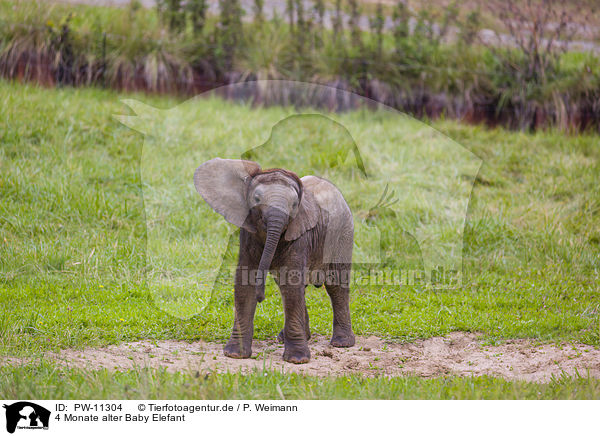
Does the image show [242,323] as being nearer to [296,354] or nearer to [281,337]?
[296,354]

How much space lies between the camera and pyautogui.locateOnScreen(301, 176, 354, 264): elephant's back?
21.7 ft

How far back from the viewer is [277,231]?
5676mm

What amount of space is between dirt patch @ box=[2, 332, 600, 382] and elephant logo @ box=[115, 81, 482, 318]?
119 centimetres

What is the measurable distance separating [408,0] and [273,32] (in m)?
3.62

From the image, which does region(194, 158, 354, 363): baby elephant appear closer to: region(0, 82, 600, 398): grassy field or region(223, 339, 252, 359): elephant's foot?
region(223, 339, 252, 359): elephant's foot

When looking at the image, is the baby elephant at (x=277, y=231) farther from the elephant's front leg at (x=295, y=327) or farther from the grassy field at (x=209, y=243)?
the grassy field at (x=209, y=243)

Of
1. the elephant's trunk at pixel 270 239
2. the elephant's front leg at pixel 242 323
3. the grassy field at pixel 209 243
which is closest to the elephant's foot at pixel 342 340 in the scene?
the grassy field at pixel 209 243

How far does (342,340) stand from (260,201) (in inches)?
77.5

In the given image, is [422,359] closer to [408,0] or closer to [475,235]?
[475,235]

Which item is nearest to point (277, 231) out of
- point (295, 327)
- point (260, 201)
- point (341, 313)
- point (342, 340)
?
point (260, 201)

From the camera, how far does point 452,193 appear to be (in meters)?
11.0

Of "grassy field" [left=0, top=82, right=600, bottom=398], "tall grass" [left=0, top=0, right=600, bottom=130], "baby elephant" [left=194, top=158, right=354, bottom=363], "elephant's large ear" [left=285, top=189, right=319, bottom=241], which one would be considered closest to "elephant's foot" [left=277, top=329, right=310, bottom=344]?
"grassy field" [left=0, top=82, right=600, bottom=398]

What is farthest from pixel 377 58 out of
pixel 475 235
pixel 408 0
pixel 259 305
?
pixel 259 305
